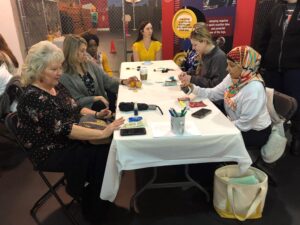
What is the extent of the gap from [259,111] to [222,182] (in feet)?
1.81

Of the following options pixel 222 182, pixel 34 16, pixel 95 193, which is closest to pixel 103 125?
pixel 95 193

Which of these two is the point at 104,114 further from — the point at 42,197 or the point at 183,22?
the point at 183,22

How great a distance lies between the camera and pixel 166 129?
1639 mm

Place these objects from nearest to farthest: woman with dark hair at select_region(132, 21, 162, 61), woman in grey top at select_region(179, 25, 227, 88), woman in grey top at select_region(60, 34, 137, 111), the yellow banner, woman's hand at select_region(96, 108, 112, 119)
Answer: woman's hand at select_region(96, 108, 112, 119), woman in grey top at select_region(60, 34, 137, 111), woman in grey top at select_region(179, 25, 227, 88), woman with dark hair at select_region(132, 21, 162, 61), the yellow banner

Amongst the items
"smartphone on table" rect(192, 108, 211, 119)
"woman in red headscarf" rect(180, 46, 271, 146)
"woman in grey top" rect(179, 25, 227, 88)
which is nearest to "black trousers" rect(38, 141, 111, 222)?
"smartphone on table" rect(192, 108, 211, 119)

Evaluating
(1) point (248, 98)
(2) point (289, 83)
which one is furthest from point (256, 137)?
(2) point (289, 83)

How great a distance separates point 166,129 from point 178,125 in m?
0.10

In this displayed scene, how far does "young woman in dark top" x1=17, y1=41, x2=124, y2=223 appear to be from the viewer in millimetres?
1610

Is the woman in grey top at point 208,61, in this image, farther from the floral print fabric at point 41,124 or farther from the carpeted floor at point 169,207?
the floral print fabric at point 41,124

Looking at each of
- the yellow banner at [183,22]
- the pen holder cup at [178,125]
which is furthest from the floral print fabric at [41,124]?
the yellow banner at [183,22]

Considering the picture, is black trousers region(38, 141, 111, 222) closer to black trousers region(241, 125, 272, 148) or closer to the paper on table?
the paper on table

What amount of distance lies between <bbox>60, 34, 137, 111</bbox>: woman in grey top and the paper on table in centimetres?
98

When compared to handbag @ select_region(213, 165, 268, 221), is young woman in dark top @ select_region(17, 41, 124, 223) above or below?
above

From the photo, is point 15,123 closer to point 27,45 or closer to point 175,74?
point 175,74
